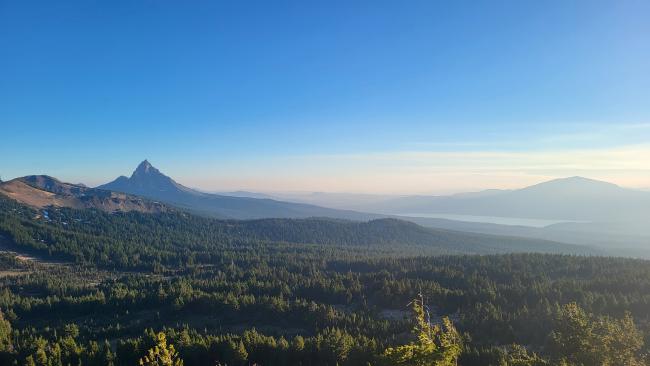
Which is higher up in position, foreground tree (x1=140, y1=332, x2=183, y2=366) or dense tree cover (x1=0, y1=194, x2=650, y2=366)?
foreground tree (x1=140, y1=332, x2=183, y2=366)

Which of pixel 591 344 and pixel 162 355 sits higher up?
pixel 162 355

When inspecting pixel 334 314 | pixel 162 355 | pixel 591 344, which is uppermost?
pixel 162 355

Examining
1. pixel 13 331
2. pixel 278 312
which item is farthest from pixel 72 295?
pixel 278 312

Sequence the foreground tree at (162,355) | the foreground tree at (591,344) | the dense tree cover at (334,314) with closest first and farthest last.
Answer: the foreground tree at (162,355)
the foreground tree at (591,344)
the dense tree cover at (334,314)

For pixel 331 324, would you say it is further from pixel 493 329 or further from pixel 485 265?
pixel 485 265

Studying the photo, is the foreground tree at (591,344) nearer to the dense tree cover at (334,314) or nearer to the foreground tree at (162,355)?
the dense tree cover at (334,314)

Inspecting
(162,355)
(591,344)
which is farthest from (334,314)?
(162,355)

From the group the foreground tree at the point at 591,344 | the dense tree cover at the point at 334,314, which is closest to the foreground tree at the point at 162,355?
the dense tree cover at the point at 334,314

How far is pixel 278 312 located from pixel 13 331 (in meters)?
62.3

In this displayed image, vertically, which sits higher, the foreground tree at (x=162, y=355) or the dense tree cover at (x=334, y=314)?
the foreground tree at (x=162, y=355)

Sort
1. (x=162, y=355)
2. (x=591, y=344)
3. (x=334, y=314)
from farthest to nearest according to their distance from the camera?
(x=334, y=314) → (x=591, y=344) → (x=162, y=355)

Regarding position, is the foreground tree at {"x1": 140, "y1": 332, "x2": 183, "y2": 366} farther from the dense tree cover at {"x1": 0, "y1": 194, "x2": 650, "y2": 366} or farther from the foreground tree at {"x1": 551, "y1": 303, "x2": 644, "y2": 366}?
the foreground tree at {"x1": 551, "y1": 303, "x2": 644, "y2": 366}

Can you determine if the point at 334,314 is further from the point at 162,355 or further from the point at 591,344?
the point at 162,355

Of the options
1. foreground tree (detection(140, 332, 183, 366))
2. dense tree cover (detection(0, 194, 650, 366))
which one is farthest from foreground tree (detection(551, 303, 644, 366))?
A: foreground tree (detection(140, 332, 183, 366))
